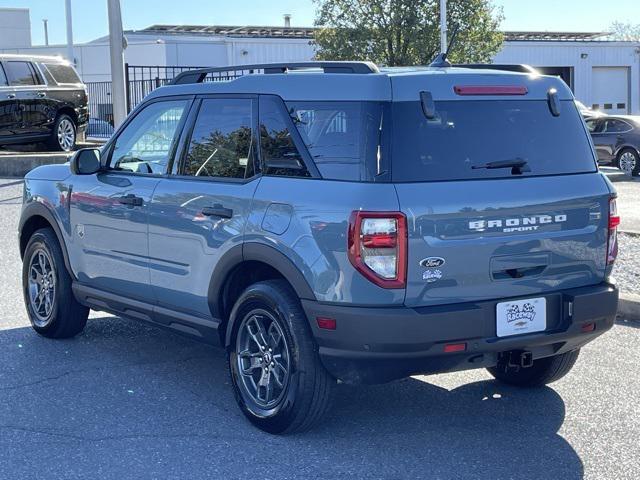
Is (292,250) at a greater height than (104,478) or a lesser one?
greater

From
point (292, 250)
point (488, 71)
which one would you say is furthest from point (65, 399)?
point (488, 71)

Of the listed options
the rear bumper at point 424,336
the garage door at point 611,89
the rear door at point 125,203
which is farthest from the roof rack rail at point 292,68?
the garage door at point 611,89

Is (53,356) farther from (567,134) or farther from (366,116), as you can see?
(567,134)

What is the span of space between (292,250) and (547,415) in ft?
5.91

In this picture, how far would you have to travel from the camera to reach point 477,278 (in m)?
4.55

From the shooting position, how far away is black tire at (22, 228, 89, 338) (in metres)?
6.81

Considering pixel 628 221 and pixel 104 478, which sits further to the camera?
pixel 628 221

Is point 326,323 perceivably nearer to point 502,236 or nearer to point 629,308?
point 502,236

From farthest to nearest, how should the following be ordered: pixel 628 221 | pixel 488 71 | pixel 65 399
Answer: pixel 628 221, pixel 65 399, pixel 488 71

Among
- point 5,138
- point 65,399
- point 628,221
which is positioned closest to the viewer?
point 65,399

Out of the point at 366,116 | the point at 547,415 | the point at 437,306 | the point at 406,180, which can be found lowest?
the point at 547,415

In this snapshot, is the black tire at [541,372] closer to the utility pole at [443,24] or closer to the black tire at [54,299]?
the black tire at [54,299]

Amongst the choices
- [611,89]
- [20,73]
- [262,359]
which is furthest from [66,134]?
[611,89]

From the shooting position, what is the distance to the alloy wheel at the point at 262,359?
16.3 feet
